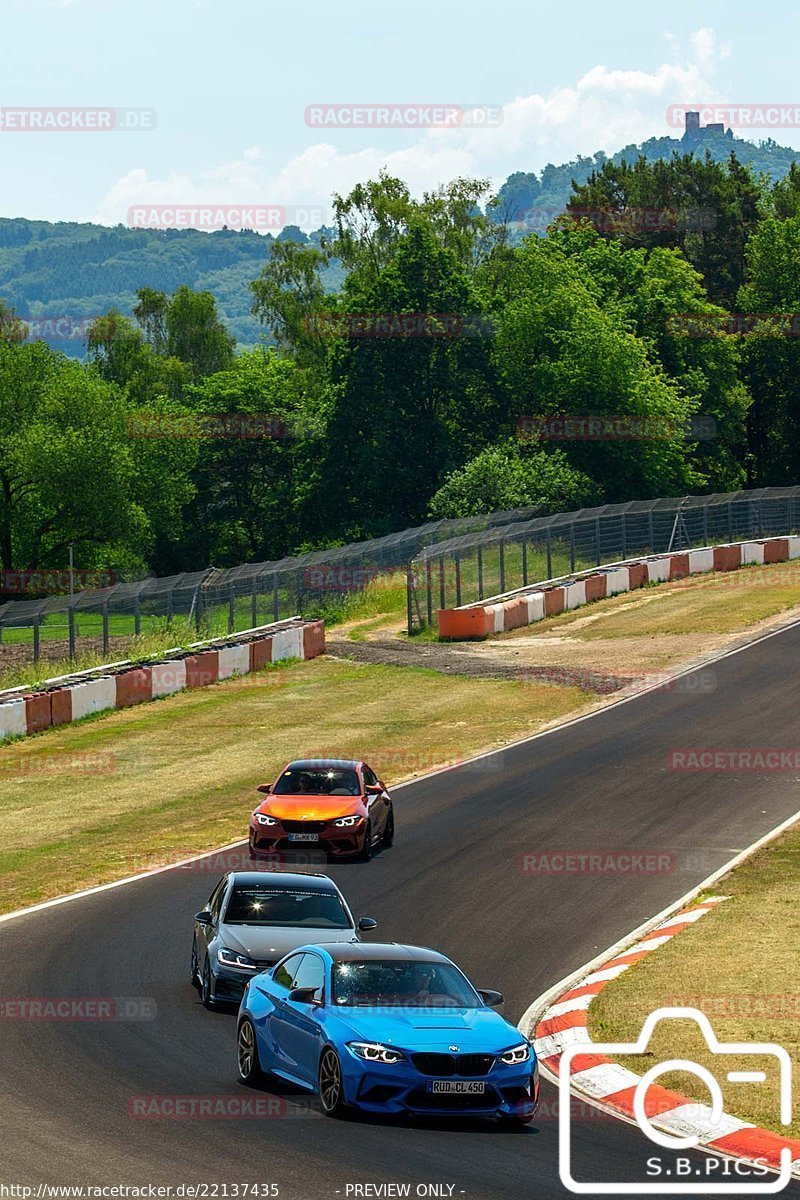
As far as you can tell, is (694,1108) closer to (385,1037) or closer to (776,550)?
(385,1037)

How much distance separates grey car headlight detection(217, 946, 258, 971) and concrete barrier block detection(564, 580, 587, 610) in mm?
38881

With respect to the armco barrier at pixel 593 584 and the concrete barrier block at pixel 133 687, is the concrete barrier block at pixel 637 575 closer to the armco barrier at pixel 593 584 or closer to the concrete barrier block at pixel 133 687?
the armco barrier at pixel 593 584

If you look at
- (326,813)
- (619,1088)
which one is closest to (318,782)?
(326,813)

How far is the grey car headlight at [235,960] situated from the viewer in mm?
16312

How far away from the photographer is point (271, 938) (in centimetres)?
1681

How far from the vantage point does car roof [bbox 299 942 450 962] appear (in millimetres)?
14016

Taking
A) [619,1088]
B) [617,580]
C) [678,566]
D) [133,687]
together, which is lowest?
[133,687]

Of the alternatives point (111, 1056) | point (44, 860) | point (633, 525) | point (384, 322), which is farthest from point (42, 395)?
point (111, 1056)

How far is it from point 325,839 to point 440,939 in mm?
5275

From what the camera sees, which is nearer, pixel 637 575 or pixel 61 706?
pixel 61 706

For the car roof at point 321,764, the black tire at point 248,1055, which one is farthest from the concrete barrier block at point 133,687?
the black tire at point 248,1055

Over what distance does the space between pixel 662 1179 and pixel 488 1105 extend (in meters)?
1.80

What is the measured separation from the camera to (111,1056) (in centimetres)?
1448

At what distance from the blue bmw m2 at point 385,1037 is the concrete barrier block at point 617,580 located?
43200 millimetres
